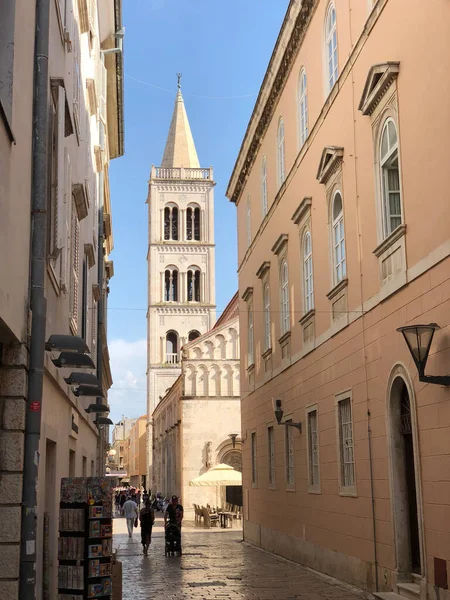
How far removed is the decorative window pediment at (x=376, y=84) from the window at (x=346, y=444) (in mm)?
5378

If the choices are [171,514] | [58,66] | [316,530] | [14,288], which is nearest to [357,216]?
[58,66]

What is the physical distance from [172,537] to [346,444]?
9564 mm

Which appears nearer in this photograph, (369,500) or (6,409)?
(6,409)

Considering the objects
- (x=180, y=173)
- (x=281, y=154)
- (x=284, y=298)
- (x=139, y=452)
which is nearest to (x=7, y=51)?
(x=284, y=298)

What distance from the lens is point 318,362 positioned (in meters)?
18.2

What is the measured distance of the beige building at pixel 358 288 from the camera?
37.5 feet

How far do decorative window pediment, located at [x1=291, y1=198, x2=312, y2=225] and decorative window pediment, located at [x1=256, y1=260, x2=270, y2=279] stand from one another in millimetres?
→ 4234

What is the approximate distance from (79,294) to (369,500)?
6869 mm

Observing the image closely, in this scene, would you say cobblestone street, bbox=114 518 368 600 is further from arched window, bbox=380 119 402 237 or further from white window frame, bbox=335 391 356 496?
arched window, bbox=380 119 402 237

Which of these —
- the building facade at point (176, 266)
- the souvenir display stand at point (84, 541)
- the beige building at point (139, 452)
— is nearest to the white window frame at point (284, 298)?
the souvenir display stand at point (84, 541)

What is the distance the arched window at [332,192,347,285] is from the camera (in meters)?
16.3

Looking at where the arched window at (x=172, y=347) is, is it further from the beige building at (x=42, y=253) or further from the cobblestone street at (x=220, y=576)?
the beige building at (x=42, y=253)

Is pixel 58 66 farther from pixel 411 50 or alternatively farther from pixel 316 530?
pixel 316 530

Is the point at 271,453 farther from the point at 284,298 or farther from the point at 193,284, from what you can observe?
the point at 193,284
